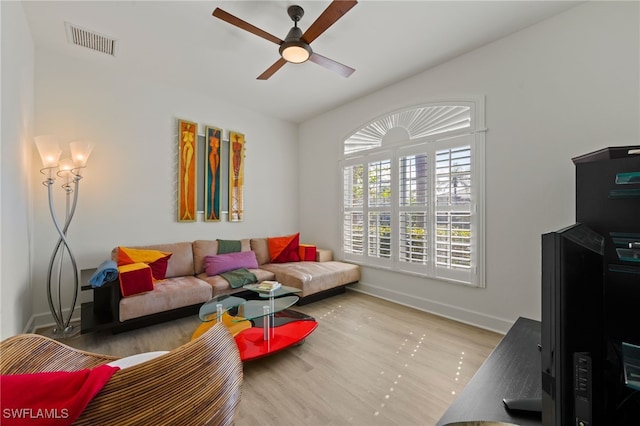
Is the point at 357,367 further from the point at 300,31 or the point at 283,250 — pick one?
the point at 300,31

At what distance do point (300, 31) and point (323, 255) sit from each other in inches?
120

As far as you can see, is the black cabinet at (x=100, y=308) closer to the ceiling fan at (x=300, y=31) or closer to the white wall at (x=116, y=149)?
the white wall at (x=116, y=149)

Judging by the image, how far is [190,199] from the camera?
3.79 meters

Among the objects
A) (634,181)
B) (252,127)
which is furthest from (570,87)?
(252,127)

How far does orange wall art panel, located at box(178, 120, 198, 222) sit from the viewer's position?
3.70m

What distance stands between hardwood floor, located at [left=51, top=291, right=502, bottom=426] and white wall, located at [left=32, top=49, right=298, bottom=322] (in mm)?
1213

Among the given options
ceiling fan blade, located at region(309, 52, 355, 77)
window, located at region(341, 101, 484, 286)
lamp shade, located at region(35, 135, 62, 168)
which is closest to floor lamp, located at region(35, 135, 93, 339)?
lamp shade, located at region(35, 135, 62, 168)

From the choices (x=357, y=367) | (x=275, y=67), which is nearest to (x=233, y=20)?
(x=275, y=67)

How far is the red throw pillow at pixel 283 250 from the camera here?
166 inches

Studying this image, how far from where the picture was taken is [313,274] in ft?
11.4

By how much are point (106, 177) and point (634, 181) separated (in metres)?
4.37

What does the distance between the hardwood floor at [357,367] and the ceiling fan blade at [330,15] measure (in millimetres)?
2664

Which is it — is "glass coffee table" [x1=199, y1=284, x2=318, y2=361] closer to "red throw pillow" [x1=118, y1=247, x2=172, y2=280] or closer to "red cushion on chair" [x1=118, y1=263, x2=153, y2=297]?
"red cushion on chair" [x1=118, y1=263, x2=153, y2=297]

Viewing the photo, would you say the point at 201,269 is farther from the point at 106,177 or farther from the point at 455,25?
the point at 455,25
